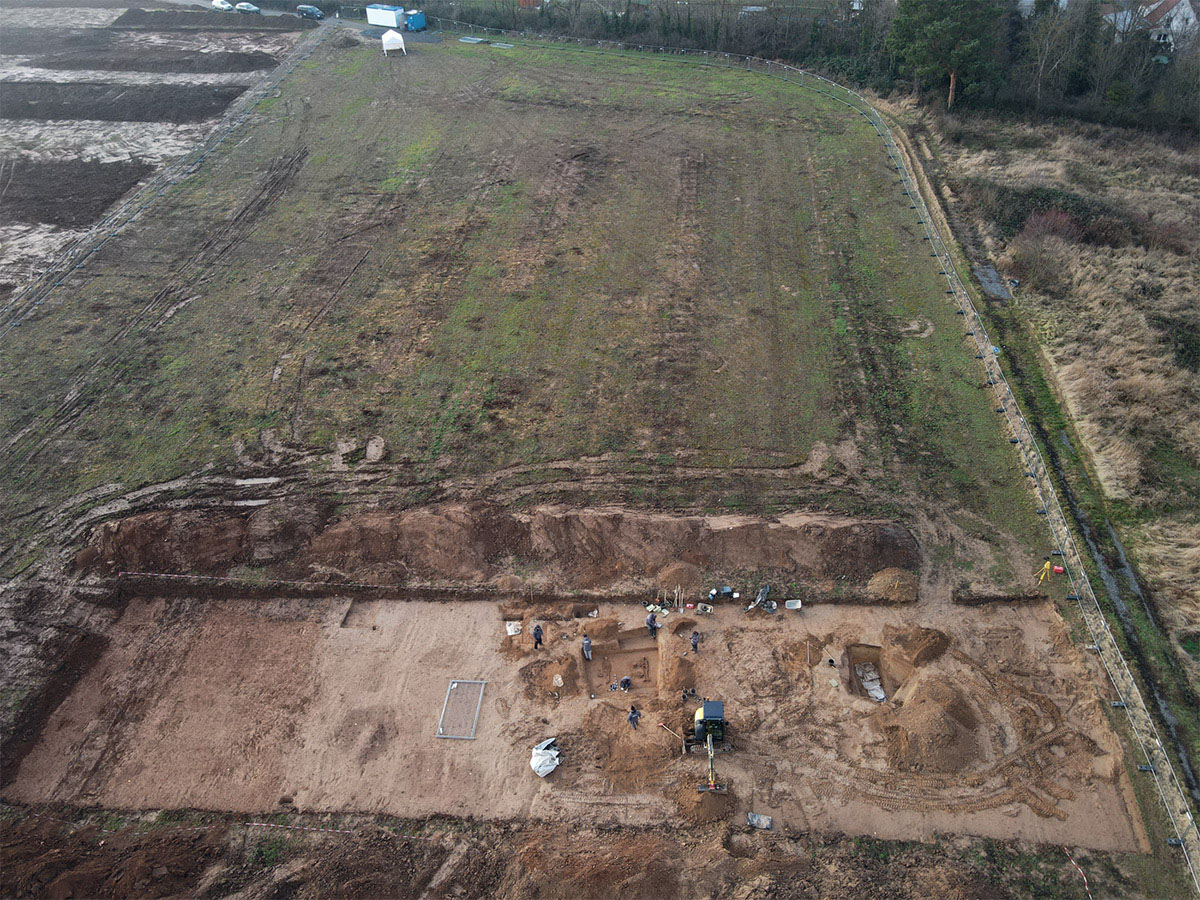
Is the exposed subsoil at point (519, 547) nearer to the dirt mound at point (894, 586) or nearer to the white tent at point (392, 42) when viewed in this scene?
the dirt mound at point (894, 586)

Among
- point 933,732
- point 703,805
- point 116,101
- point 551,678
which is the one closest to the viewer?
point 703,805

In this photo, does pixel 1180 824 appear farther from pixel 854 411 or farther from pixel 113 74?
pixel 113 74

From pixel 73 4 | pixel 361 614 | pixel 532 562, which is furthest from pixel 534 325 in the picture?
pixel 73 4

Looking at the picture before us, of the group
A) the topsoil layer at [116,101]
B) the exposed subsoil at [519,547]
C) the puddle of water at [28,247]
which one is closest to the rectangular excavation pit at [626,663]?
the exposed subsoil at [519,547]

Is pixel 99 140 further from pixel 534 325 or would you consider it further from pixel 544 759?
pixel 544 759

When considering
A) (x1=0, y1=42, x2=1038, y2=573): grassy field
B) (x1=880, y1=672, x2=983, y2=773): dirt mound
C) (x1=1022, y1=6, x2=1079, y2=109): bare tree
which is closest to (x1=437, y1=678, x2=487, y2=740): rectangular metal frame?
(x1=0, y1=42, x2=1038, y2=573): grassy field

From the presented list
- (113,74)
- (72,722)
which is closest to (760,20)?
(113,74)
